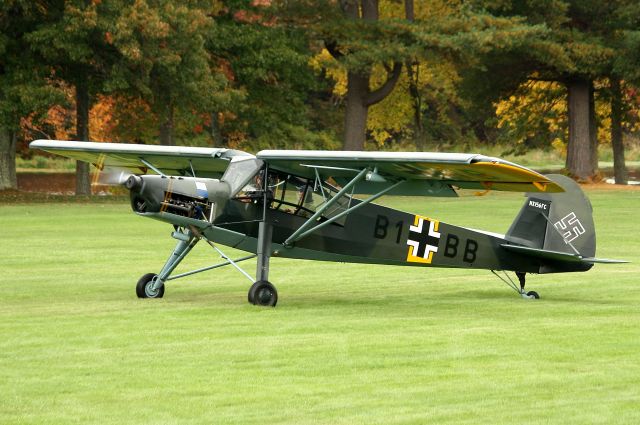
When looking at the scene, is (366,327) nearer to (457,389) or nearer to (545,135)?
(457,389)

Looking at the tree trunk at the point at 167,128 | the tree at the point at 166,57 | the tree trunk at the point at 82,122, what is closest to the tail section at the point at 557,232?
the tree at the point at 166,57

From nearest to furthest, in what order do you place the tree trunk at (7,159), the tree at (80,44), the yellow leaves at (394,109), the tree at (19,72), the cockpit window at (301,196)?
the cockpit window at (301,196) < the tree at (80,44) < the tree at (19,72) < the tree trunk at (7,159) < the yellow leaves at (394,109)

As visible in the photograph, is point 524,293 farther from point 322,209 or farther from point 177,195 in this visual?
point 177,195

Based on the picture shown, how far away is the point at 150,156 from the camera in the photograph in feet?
58.9

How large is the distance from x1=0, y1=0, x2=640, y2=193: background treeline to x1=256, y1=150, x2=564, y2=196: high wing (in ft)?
92.3

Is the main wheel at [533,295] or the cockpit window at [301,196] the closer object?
the cockpit window at [301,196]

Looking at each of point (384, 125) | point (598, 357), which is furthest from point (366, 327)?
point (384, 125)

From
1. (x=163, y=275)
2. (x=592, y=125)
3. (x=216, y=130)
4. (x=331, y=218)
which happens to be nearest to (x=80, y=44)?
(x=216, y=130)

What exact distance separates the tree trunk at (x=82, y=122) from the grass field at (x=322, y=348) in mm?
25822

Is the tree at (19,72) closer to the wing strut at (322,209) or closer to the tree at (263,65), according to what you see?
the tree at (263,65)

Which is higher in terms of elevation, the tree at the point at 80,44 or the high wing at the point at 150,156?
the tree at the point at 80,44

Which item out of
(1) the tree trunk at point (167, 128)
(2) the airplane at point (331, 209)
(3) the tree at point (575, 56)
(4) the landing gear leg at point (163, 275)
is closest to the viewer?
(2) the airplane at point (331, 209)

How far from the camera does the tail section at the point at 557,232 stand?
1792 cm

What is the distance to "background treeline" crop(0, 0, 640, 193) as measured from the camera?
4512cm
